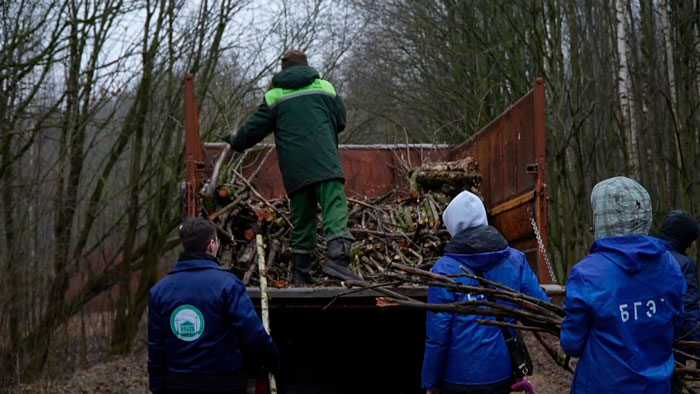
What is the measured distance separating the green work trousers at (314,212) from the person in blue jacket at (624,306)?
2.75m

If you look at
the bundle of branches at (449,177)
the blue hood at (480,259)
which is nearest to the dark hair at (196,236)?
the blue hood at (480,259)

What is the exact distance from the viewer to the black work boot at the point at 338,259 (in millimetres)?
5648

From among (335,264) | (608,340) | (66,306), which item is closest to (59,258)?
(66,306)

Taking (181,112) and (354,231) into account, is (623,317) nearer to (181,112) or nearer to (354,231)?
(354,231)

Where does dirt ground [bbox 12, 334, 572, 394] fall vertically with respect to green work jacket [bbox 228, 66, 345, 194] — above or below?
below

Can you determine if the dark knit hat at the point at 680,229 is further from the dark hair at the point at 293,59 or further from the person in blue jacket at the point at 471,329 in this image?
the dark hair at the point at 293,59

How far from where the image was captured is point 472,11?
15.1 meters

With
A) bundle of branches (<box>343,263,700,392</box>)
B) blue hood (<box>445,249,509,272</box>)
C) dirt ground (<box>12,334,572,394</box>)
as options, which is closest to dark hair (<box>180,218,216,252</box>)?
bundle of branches (<box>343,263,700,392</box>)

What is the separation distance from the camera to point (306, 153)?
585cm

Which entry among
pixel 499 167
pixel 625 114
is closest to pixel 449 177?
pixel 499 167

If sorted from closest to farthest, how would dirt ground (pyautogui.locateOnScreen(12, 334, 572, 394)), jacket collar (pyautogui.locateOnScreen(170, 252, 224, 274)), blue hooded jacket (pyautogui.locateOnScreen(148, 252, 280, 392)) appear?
blue hooded jacket (pyautogui.locateOnScreen(148, 252, 280, 392)) < jacket collar (pyautogui.locateOnScreen(170, 252, 224, 274)) < dirt ground (pyautogui.locateOnScreen(12, 334, 572, 394))

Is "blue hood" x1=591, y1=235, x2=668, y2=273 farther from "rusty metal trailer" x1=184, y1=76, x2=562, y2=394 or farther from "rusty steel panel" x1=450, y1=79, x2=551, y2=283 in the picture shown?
"rusty steel panel" x1=450, y1=79, x2=551, y2=283

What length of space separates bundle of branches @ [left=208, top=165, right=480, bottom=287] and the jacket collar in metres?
1.73

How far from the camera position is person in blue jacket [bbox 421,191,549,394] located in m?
3.94
